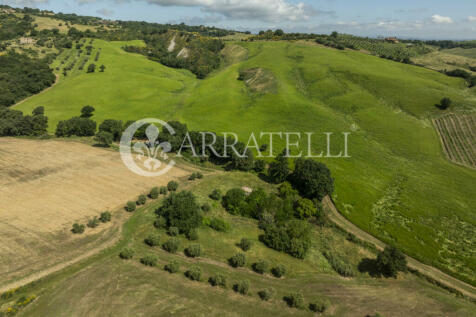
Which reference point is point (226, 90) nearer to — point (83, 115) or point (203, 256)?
point (83, 115)

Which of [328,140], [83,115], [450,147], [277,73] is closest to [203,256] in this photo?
[328,140]

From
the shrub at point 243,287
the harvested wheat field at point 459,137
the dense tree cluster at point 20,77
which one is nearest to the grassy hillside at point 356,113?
the harvested wheat field at point 459,137

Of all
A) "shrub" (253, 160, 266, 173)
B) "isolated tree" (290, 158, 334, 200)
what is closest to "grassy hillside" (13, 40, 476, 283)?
"isolated tree" (290, 158, 334, 200)

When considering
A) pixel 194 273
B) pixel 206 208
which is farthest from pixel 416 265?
pixel 206 208

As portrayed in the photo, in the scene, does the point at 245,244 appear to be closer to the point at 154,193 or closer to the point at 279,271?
the point at 279,271

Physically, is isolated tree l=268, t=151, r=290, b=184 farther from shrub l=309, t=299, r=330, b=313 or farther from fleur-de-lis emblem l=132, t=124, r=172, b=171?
shrub l=309, t=299, r=330, b=313

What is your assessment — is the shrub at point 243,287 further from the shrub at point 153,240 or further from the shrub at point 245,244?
the shrub at point 153,240

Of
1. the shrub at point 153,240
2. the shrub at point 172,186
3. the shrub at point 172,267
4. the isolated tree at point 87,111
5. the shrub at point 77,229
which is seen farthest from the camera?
the isolated tree at point 87,111

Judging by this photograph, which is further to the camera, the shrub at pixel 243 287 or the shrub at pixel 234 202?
the shrub at pixel 234 202
